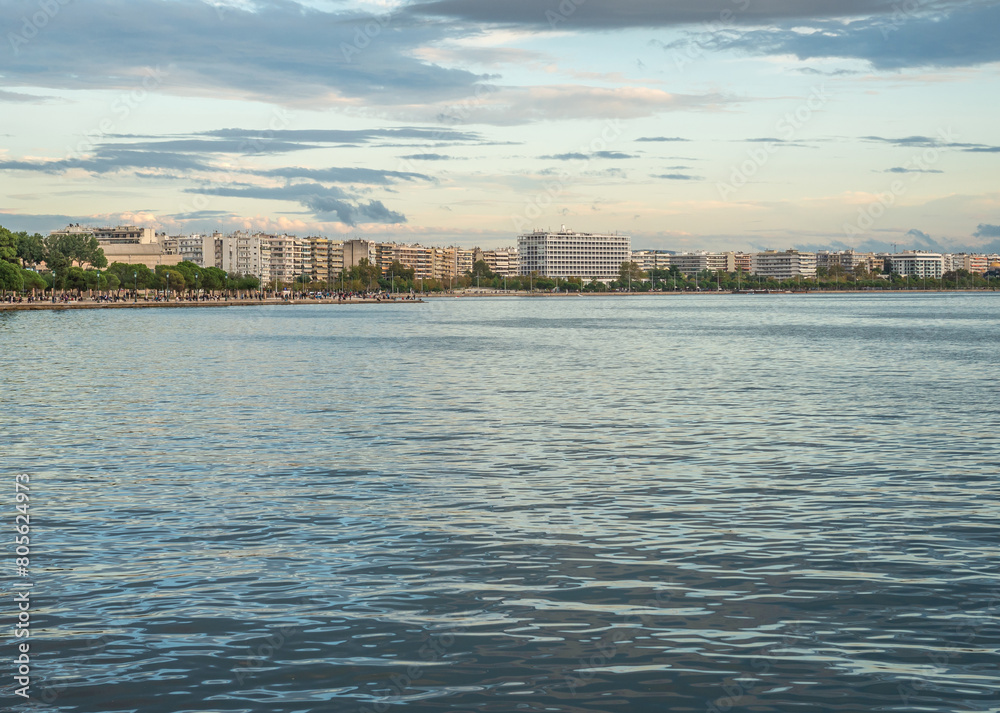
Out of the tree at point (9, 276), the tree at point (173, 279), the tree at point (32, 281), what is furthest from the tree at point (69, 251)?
the tree at point (9, 276)

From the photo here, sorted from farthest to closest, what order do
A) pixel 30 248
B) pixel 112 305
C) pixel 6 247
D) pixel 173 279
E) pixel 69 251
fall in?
pixel 173 279 < pixel 69 251 < pixel 112 305 < pixel 30 248 < pixel 6 247

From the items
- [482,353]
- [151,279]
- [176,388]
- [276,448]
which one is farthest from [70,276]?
[276,448]

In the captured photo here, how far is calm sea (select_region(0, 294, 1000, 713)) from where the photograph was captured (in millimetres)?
7762

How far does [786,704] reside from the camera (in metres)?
7.29

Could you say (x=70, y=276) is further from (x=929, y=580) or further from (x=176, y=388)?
(x=929, y=580)

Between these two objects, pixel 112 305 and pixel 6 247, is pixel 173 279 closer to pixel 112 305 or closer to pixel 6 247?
pixel 112 305

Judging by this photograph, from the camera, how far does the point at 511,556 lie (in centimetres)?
1122

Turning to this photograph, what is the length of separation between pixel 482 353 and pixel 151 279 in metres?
131

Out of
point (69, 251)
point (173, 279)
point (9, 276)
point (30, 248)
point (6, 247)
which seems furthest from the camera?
point (173, 279)

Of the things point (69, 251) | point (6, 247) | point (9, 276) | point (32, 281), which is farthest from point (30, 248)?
point (9, 276)

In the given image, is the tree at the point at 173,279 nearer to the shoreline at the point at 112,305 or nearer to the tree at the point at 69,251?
the shoreline at the point at 112,305

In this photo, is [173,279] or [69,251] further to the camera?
[173,279]

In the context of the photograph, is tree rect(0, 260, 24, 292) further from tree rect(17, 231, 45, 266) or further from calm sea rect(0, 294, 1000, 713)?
calm sea rect(0, 294, 1000, 713)

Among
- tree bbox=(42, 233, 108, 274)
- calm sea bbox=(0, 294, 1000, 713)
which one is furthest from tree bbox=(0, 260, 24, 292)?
calm sea bbox=(0, 294, 1000, 713)
